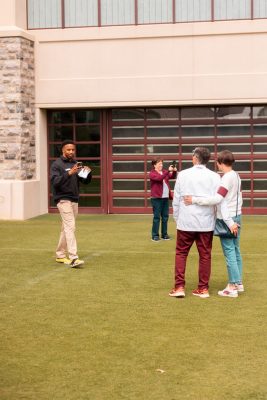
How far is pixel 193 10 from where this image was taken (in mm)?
22375

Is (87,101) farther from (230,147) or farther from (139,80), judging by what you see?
(230,147)

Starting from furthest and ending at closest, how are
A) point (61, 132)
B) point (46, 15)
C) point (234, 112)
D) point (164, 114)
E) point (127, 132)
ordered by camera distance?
point (61, 132)
point (127, 132)
point (164, 114)
point (46, 15)
point (234, 112)

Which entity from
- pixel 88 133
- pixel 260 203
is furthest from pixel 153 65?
pixel 260 203

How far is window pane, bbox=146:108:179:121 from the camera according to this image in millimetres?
23094

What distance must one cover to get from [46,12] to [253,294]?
1533 cm

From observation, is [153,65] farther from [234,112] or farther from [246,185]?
[246,185]

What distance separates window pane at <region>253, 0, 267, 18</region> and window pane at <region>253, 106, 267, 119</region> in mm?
2548

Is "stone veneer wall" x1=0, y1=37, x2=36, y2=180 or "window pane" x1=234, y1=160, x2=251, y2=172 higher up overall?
"stone veneer wall" x1=0, y1=37, x2=36, y2=180

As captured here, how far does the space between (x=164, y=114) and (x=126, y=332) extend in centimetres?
1585

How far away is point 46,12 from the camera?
23.0 metres

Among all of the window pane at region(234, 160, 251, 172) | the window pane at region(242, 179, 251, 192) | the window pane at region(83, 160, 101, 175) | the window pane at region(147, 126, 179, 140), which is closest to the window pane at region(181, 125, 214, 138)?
the window pane at region(147, 126, 179, 140)

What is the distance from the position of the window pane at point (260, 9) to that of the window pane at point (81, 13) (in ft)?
14.8

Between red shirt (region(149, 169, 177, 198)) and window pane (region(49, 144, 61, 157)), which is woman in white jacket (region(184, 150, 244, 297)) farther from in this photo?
window pane (region(49, 144, 61, 157))

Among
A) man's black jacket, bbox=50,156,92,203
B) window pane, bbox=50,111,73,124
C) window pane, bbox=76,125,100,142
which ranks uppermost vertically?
window pane, bbox=50,111,73,124
